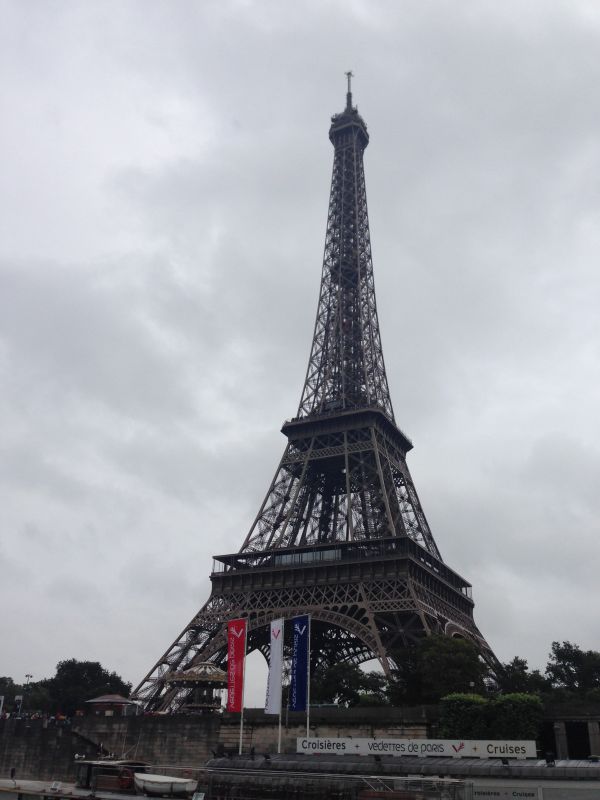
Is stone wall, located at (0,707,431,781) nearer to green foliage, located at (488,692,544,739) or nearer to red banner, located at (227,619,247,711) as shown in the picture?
red banner, located at (227,619,247,711)

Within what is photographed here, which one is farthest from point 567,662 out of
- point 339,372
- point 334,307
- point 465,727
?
point 334,307

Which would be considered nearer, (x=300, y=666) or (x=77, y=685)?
(x=300, y=666)

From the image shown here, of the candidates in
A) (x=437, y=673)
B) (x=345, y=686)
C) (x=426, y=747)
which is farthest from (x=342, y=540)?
(x=426, y=747)

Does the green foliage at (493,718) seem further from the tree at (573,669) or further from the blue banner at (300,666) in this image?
the tree at (573,669)

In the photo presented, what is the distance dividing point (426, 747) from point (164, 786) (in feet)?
43.3

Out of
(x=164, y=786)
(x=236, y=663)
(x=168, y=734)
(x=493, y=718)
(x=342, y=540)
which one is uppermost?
(x=342, y=540)

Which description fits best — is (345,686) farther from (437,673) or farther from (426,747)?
(426,747)

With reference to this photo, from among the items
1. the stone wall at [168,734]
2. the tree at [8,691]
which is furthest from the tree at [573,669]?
the tree at [8,691]

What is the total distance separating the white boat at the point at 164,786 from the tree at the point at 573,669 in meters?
53.0

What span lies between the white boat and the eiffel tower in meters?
33.1

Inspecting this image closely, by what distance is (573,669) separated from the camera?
3179 inches

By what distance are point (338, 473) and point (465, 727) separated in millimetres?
52510

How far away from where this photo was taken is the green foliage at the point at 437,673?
6019 centimetres

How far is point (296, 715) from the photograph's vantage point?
54.9m
